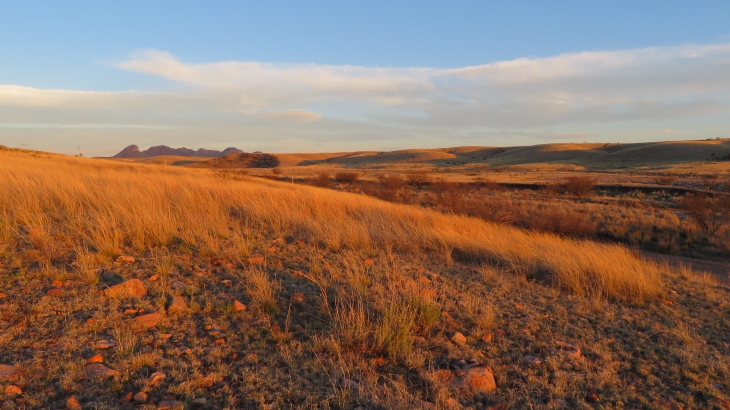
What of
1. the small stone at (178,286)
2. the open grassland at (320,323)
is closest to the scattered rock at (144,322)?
the open grassland at (320,323)

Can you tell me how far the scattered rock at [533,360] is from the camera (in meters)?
3.46

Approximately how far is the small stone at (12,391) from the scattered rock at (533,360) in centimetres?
359

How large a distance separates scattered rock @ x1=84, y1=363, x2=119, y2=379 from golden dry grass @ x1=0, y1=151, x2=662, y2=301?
225 centimetres

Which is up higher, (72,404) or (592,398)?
(72,404)

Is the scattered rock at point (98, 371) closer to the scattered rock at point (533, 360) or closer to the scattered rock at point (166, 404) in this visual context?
the scattered rock at point (166, 404)

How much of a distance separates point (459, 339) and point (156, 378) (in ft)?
8.00

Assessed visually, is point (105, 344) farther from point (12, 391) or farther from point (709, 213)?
point (709, 213)

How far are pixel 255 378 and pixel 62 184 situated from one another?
7865 millimetres

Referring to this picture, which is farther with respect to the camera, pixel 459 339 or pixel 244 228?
pixel 244 228

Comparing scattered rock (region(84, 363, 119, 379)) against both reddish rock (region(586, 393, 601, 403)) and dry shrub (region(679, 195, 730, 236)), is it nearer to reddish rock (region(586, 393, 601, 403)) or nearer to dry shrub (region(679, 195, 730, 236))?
reddish rock (region(586, 393, 601, 403))

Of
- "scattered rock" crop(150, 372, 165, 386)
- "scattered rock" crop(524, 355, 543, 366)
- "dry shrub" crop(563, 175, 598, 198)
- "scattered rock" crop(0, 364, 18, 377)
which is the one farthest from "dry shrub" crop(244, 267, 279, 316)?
"dry shrub" crop(563, 175, 598, 198)

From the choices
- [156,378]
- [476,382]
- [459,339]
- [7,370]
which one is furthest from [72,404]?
[459,339]

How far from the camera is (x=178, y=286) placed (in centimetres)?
421

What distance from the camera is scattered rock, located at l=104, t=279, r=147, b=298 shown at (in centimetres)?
382
